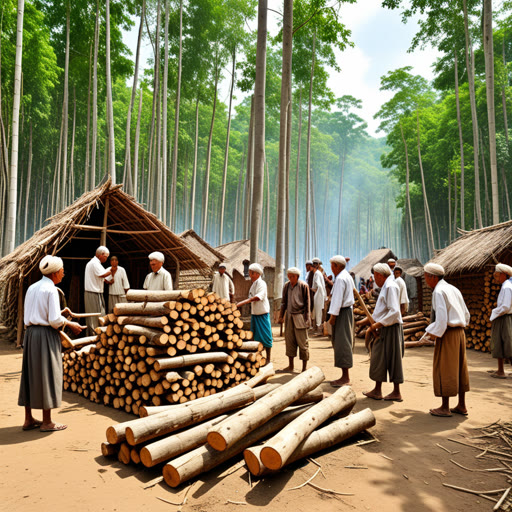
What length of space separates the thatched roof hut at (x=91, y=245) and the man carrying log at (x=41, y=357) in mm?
4013

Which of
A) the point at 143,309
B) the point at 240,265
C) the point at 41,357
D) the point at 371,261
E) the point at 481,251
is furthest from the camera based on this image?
the point at 371,261

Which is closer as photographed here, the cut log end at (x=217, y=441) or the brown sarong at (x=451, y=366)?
the cut log end at (x=217, y=441)

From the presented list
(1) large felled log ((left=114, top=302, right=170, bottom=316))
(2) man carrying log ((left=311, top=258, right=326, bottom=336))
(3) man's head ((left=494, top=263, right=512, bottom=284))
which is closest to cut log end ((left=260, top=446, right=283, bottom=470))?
(1) large felled log ((left=114, top=302, right=170, bottom=316))

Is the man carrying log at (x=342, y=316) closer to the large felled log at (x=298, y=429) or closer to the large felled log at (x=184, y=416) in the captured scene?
the large felled log at (x=298, y=429)

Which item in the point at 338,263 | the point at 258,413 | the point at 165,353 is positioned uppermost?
the point at 338,263

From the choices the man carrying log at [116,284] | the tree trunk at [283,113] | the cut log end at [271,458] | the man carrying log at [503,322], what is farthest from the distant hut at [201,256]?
the cut log end at [271,458]

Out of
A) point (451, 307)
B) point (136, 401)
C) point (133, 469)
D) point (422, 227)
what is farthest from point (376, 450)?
point (422, 227)

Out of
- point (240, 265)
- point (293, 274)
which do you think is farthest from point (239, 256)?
point (293, 274)

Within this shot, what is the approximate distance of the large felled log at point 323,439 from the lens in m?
2.87

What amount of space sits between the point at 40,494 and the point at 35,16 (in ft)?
56.3

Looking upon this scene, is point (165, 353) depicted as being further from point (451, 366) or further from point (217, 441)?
point (451, 366)

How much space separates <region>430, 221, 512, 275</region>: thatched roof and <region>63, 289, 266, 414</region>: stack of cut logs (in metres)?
6.81

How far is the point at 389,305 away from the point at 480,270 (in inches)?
242

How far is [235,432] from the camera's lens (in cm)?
303
